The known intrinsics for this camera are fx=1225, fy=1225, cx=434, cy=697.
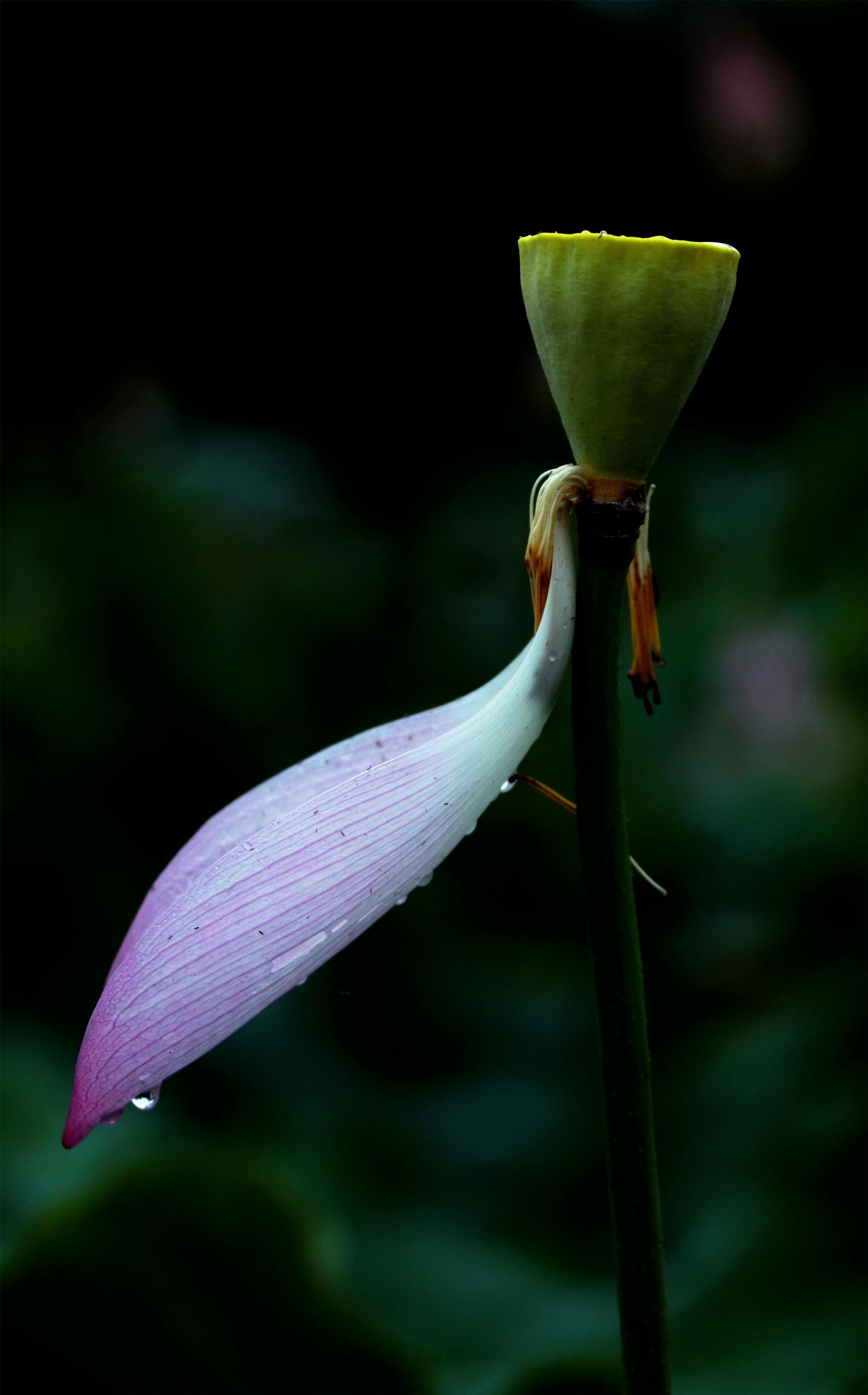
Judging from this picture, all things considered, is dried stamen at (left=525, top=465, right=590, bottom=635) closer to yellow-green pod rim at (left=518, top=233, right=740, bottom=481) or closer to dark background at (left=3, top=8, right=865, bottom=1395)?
yellow-green pod rim at (left=518, top=233, right=740, bottom=481)

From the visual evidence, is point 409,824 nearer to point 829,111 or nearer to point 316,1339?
point 316,1339

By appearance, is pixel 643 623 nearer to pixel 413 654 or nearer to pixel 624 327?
pixel 624 327

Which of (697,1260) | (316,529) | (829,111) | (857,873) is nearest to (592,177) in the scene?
(829,111)

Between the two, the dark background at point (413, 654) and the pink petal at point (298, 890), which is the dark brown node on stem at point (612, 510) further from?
the dark background at point (413, 654)

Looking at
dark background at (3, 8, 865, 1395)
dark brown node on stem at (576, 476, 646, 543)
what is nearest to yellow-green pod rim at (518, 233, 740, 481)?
dark brown node on stem at (576, 476, 646, 543)

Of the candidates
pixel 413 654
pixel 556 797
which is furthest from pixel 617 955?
pixel 413 654
